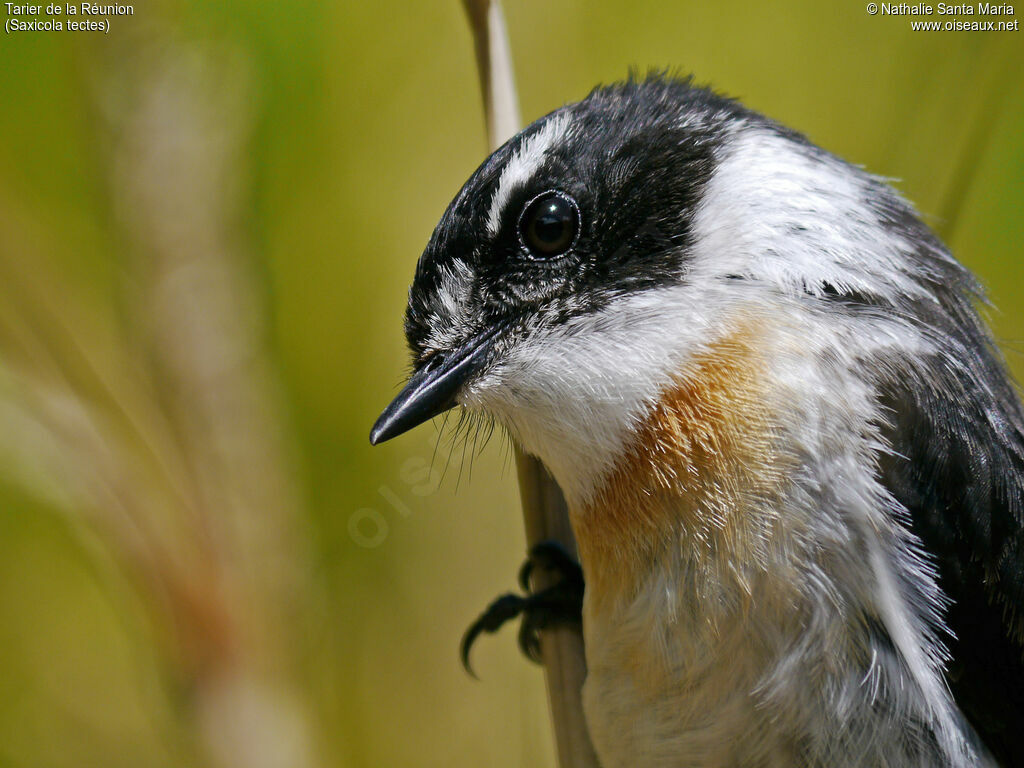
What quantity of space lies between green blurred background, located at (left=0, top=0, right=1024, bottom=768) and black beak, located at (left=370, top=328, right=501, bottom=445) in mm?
306

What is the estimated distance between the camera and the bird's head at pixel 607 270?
0.96 meters

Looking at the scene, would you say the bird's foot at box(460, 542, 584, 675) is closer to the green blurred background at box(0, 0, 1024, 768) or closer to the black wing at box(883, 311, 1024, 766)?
the green blurred background at box(0, 0, 1024, 768)

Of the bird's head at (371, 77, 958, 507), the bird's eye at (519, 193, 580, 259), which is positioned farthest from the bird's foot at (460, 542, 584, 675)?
the bird's eye at (519, 193, 580, 259)

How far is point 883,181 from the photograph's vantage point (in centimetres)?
115

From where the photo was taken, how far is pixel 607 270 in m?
0.97

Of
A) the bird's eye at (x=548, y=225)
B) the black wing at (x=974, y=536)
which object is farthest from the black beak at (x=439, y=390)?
the black wing at (x=974, y=536)

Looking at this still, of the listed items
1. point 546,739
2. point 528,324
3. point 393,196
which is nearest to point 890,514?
point 528,324

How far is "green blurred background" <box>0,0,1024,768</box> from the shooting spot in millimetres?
1409

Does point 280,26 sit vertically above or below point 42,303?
above

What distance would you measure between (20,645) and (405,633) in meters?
0.84

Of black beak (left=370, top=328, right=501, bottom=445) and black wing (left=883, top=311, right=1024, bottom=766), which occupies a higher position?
black beak (left=370, top=328, right=501, bottom=445)

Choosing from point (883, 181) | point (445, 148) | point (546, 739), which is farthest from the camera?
point (445, 148)

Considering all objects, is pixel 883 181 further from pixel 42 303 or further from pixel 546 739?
pixel 42 303

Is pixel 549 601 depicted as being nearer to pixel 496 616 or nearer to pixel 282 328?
pixel 496 616
